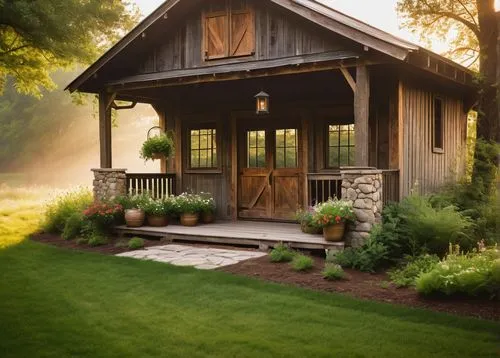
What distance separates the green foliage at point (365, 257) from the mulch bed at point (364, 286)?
183mm

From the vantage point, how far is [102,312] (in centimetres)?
684

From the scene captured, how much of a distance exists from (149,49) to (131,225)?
4.23 metres

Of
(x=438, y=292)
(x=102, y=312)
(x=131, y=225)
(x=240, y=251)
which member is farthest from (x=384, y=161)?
(x=102, y=312)

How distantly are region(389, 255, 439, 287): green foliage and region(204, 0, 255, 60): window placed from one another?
5600mm

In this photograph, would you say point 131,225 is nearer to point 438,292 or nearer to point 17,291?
point 17,291

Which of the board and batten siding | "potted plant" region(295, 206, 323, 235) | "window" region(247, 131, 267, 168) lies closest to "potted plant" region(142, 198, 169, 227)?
"window" region(247, 131, 267, 168)

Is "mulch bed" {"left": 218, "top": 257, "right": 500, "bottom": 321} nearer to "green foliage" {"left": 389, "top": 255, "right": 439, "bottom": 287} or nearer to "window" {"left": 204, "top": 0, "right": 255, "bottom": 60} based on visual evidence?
"green foliage" {"left": 389, "top": 255, "right": 439, "bottom": 287}

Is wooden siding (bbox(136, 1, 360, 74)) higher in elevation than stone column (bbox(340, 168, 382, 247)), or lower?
higher

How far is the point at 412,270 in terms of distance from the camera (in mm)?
8430

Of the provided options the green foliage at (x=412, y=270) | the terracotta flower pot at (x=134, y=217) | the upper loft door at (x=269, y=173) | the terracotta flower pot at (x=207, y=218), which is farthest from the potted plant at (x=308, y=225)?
→ the terracotta flower pot at (x=134, y=217)

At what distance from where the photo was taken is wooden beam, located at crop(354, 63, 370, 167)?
32.8 ft

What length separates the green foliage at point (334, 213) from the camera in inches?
384

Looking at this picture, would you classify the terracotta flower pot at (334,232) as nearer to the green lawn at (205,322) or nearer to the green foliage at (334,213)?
the green foliage at (334,213)

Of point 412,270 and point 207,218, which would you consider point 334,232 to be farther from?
point 207,218
